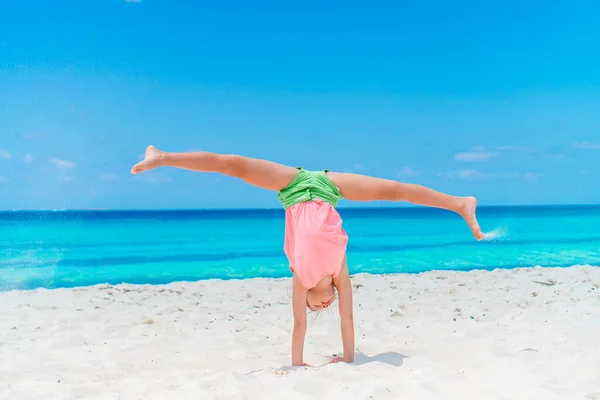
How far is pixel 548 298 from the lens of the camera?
6137 millimetres

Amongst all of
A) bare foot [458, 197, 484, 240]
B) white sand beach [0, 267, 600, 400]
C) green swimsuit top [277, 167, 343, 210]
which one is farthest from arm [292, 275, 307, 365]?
bare foot [458, 197, 484, 240]

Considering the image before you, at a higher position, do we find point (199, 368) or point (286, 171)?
point (286, 171)

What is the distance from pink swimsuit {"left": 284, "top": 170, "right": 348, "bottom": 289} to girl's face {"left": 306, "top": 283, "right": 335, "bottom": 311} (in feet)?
0.29

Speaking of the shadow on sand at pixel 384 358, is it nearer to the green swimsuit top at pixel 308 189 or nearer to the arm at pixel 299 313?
the arm at pixel 299 313

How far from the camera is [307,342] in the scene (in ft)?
16.2

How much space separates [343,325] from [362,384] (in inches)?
29.6

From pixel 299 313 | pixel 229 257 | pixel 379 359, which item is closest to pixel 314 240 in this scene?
pixel 299 313

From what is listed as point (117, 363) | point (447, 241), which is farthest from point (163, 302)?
point (447, 241)

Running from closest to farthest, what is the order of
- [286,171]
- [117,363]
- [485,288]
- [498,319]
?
[286,171] → [117,363] → [498,319] → [485,288]

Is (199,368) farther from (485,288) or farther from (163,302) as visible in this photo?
(485,288)

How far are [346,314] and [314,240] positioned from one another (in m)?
0.60

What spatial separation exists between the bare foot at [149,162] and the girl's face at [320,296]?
1341mm

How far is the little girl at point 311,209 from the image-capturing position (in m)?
3.64

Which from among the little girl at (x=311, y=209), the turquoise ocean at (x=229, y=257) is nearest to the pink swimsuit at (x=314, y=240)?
the little girl at (x=311, y=209)
